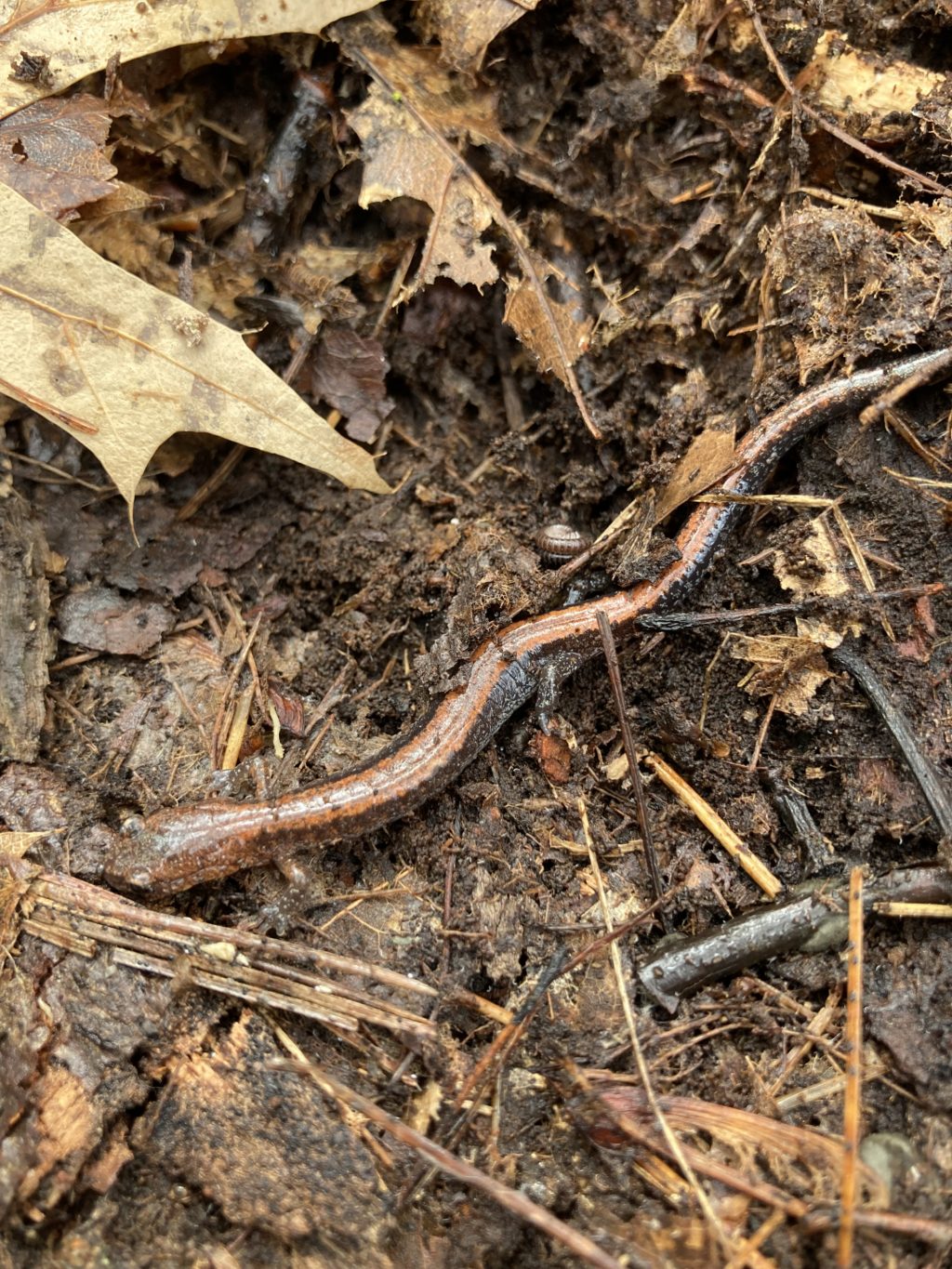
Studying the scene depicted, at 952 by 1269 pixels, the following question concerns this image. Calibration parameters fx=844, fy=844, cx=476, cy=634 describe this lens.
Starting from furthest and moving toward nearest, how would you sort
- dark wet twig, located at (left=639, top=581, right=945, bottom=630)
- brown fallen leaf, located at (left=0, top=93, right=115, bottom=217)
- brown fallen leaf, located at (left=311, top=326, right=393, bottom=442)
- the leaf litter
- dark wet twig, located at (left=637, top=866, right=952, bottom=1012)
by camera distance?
brown fallen leaf, located at (left=311, top=326, right=393, bottom=442)
dark wet twig, located at (left=639, top=581, right=945, bottom=630)
brown fallen leaf, located at (left=0, top=93, right=115, bottom=217)
dark wet twig, located at (left=637, top=866, right=952, bottom=1012)
the leaf litter

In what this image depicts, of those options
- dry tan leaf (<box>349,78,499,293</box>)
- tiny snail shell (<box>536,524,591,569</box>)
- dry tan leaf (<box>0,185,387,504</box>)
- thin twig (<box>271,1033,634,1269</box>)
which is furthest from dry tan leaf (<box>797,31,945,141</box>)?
thin twig (<box>271,1033,634,1269</box>)

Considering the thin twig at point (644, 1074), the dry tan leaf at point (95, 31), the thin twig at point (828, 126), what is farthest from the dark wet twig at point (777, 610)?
the dry tan leaf at point (95, 31)

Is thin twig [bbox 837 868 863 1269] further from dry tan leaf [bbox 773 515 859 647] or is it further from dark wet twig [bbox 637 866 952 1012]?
dry tan leaf [bbox 773 515 859 647]

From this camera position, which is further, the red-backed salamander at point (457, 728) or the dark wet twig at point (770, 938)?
the red-backed salamander at point (457, 728)

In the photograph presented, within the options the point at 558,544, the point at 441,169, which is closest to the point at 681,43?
the point at 441,169

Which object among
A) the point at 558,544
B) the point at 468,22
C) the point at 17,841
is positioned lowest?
the point at 17,841

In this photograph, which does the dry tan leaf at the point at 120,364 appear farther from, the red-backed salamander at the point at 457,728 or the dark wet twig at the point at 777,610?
the dark wet twig at the point at 777,610

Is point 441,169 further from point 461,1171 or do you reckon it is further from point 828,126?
point 461,1171
